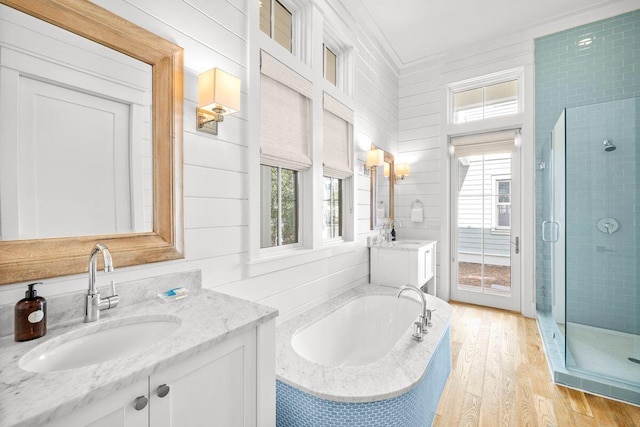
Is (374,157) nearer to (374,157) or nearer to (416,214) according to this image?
(374,157)

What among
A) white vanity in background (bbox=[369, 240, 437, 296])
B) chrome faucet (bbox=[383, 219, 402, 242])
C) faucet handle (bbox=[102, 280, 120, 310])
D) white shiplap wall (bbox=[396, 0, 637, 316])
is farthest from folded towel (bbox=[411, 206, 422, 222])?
faucet handle (bbox=[102, 280, 120, 310])

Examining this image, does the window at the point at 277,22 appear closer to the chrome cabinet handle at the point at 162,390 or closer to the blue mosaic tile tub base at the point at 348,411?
the chrome cabinet handle at the point at 162,390

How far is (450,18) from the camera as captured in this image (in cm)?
312

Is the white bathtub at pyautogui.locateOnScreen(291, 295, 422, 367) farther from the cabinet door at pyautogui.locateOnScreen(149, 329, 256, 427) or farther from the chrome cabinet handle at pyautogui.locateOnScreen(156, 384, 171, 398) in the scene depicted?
the chrome cabinet handle at pyautogui.locateOnScreen(156, 384, 171, 398)

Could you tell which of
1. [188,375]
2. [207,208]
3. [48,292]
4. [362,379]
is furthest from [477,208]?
[48,292]

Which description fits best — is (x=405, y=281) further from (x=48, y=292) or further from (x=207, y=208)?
(x=48, y=292)

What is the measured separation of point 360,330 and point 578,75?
11.7 ft

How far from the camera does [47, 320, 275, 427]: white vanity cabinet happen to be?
68 centimetres

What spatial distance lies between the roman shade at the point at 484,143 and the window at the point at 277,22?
264cm

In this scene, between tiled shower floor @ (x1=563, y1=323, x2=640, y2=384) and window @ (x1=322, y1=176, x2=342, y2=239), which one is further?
window @ (x1=322, y1=176, x2=342, y2=239)

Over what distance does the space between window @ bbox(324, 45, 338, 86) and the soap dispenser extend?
2.57 m

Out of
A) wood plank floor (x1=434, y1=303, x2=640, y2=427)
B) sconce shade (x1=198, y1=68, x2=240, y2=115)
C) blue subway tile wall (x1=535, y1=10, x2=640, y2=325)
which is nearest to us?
sconce shade (x1=198, y1=68, x2=240, y2=115)

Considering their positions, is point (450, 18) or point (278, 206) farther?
point (450, 18)

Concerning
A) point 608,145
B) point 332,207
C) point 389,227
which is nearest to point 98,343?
point 332,207
